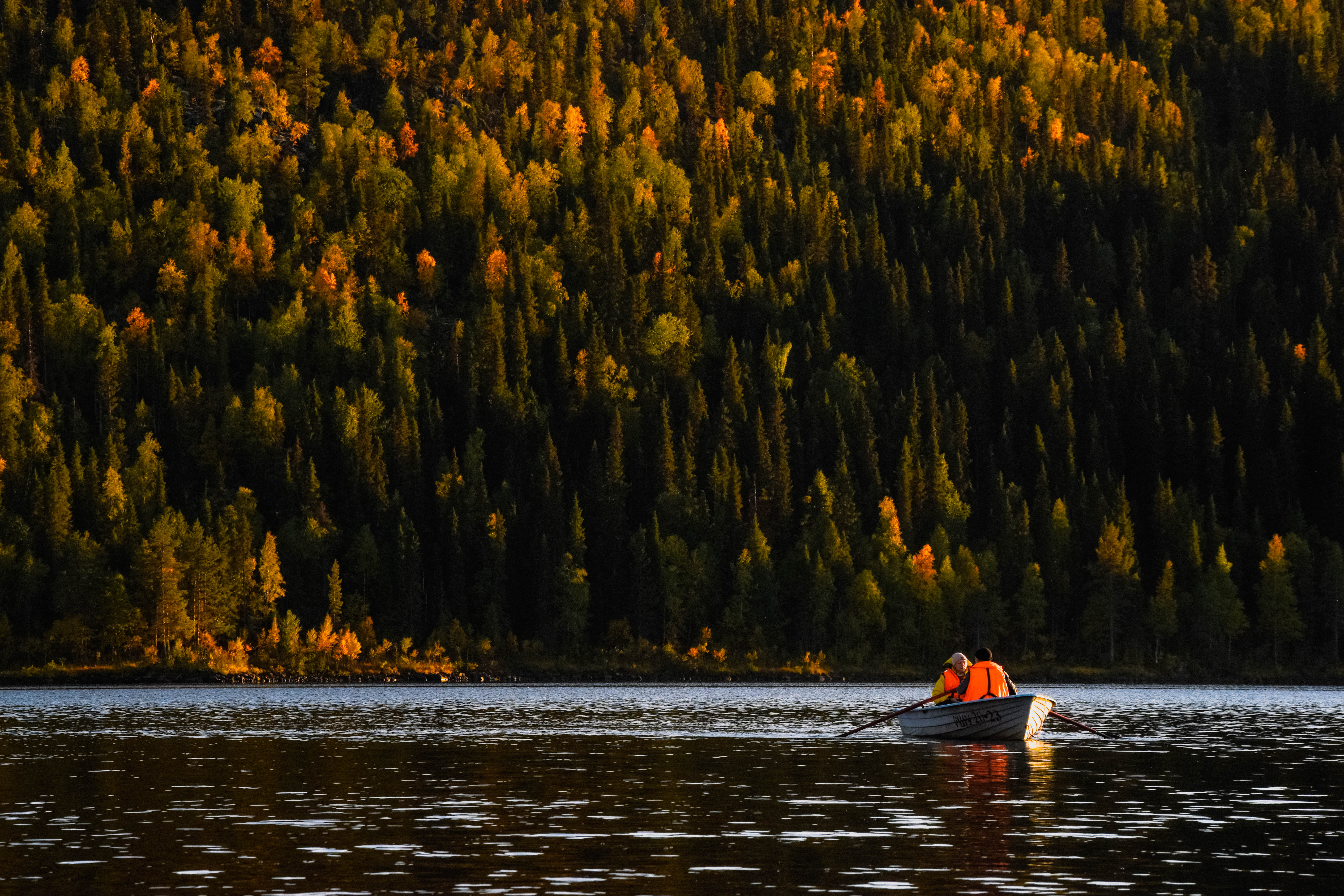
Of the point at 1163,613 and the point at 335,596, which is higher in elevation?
the point at 335,596

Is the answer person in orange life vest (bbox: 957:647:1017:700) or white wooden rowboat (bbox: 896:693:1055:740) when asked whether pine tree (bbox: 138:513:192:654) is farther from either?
person in orange life vest (bbox: 957:647:1017:700)

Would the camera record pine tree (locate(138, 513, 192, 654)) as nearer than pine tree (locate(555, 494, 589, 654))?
Yes

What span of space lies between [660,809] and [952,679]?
31137 mm

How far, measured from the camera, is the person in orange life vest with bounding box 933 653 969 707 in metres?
71.8

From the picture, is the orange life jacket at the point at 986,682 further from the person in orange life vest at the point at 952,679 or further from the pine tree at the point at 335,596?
the pine tree at the point at 335,596

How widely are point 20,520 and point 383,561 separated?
122 ft

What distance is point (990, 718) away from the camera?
68.7m

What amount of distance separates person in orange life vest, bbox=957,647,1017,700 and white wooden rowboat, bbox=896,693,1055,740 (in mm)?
962

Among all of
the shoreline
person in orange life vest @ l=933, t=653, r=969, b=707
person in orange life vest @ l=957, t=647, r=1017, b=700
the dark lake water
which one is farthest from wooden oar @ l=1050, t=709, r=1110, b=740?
the shoreline

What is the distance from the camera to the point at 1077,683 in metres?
172

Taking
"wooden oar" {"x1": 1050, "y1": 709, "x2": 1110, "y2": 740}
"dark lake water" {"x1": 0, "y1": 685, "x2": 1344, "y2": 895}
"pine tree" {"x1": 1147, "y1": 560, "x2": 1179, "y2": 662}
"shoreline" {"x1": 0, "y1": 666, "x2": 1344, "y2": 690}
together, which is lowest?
"dark lake water" {"x1": 0, "y1": 685, "x2": 1344, "y2": 895}

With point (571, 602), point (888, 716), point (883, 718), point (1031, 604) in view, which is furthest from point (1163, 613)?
point (888, 716)

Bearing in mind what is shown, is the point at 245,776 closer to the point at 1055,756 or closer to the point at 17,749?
the point at 17,749

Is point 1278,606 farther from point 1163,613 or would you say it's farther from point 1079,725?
point 1079,725
